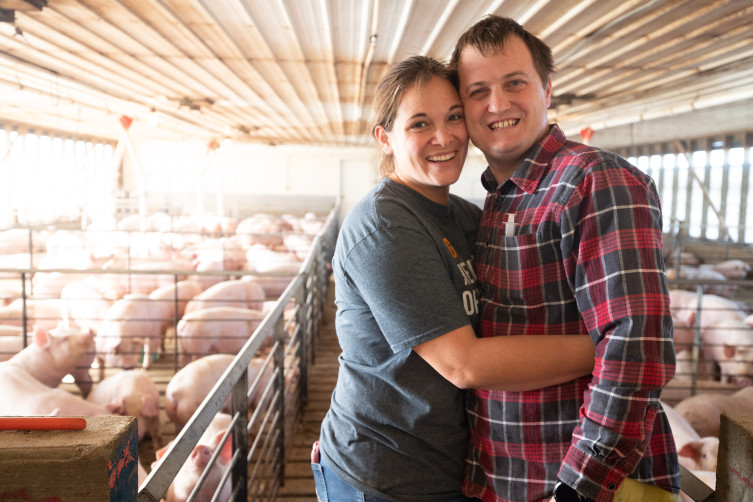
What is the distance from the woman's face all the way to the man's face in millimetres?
56

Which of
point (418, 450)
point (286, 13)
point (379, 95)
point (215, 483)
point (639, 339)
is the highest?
point (286, 13)

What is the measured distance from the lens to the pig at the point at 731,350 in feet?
15.1

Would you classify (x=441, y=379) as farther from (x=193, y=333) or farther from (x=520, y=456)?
(x=193, y=333)

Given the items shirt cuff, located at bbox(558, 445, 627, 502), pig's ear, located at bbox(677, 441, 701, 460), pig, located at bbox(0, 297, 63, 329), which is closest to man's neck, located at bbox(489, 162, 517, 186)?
shirt cuff, located at bbox(558, 445, 627, 502)

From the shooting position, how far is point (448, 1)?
3.33 m

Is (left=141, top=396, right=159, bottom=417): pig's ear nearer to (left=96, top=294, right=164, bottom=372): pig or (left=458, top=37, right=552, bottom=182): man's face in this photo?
(left=96, top=294, right=164, bottom=372): pig

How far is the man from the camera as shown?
965 mm

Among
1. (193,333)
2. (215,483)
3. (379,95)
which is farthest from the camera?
(193,333)

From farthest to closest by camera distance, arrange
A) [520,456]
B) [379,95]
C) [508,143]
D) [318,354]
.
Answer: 1. [318,354]
2. [379,95]
3. [508,143]
4. [520,456]

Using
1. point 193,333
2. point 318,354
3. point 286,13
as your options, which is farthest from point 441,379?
point 318,354

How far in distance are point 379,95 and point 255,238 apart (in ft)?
25.8

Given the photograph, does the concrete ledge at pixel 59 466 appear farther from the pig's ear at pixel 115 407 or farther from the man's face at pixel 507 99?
the pig's ear at pixel 115 407

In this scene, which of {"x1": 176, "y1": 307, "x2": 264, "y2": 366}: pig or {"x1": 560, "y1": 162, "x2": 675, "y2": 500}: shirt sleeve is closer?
{"x1": 560, "y1": 162, "x2": 675, "y2": 500}: shirt sleeve

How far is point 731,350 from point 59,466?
532cm
